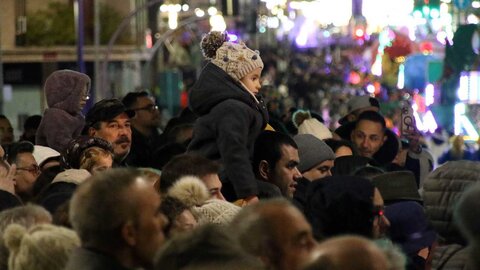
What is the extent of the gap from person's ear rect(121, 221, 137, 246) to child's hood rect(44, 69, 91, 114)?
6.33 m

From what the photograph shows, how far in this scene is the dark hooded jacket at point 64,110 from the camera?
12312 mm

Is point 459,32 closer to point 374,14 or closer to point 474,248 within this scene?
point 474,248

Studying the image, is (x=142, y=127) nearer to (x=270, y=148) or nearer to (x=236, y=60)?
(x=236, y=60)

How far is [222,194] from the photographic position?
32.8 feet

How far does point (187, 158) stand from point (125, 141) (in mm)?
2763

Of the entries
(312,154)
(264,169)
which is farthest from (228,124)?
(312,154)

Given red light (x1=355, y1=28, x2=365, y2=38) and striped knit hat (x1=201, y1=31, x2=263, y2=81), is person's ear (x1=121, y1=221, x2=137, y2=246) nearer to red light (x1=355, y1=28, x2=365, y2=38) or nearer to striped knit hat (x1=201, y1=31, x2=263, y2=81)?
striped knit hat (x1=201, y1=31, x2=263, y2=81)

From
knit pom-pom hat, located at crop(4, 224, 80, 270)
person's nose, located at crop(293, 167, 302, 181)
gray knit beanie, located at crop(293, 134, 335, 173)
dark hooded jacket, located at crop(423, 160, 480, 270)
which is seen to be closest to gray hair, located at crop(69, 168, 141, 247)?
knit pom-pom hat, located at crop(4, 224, 80, 270)

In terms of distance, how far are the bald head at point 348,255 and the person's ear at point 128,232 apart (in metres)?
0.99

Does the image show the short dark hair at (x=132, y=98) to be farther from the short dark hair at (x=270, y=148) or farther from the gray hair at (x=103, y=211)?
the gray hair at (x=103, y=211)

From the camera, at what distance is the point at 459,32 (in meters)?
20.8

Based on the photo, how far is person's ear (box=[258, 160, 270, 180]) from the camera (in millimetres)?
10386

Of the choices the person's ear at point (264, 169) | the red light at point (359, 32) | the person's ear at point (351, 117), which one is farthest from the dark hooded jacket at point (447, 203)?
the red light at point (359, 32)

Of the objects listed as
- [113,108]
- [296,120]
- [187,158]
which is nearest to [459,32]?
[296,120]
